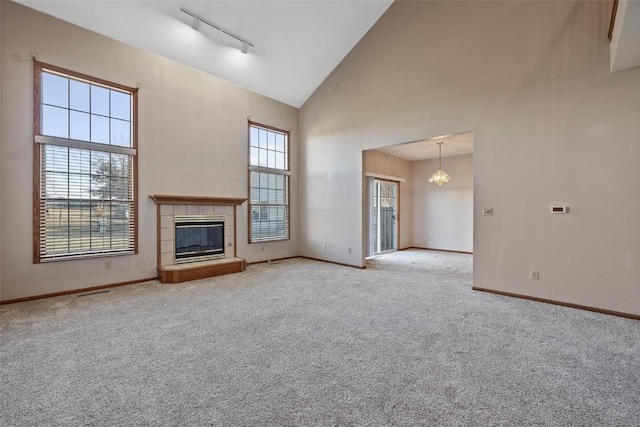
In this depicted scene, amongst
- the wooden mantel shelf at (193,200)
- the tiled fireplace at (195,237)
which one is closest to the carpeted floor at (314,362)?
the tiled fireplace at (195,237)

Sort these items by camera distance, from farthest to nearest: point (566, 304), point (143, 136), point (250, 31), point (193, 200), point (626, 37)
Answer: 1. point (193, 200)
2. point (250, 31)
3. point (143, 136)
4. point (566, 304)
5. point (626, 37)

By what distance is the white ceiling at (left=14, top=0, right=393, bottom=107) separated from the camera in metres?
4.26

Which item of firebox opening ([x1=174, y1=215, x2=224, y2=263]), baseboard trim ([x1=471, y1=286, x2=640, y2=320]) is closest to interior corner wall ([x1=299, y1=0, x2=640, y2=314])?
baseboard trim ([x1=471, y1=286, x2=640, y2=320])

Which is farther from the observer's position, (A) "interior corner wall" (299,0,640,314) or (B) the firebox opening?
(B) the firebox opening

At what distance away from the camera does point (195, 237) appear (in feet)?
18.2

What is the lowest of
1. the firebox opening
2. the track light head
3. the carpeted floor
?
the carpeted floor

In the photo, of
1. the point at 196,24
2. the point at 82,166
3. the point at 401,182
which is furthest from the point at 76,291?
the point at 401,182

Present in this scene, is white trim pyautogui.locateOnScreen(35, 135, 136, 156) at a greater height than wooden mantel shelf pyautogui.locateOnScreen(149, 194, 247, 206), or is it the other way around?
white trim pyautogui.locateOnScreen(35, 135, 136, 156)

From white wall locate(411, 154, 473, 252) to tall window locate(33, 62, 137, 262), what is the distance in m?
7.68

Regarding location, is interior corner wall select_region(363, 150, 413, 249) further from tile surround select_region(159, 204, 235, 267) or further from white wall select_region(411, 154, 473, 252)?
tile surround select_region(159, 204, 235, 267)

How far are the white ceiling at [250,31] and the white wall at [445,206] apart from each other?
4.54 meters

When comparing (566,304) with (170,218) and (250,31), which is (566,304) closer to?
(170,218)

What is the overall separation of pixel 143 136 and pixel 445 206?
7856 millimetres

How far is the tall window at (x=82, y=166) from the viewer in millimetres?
4039
